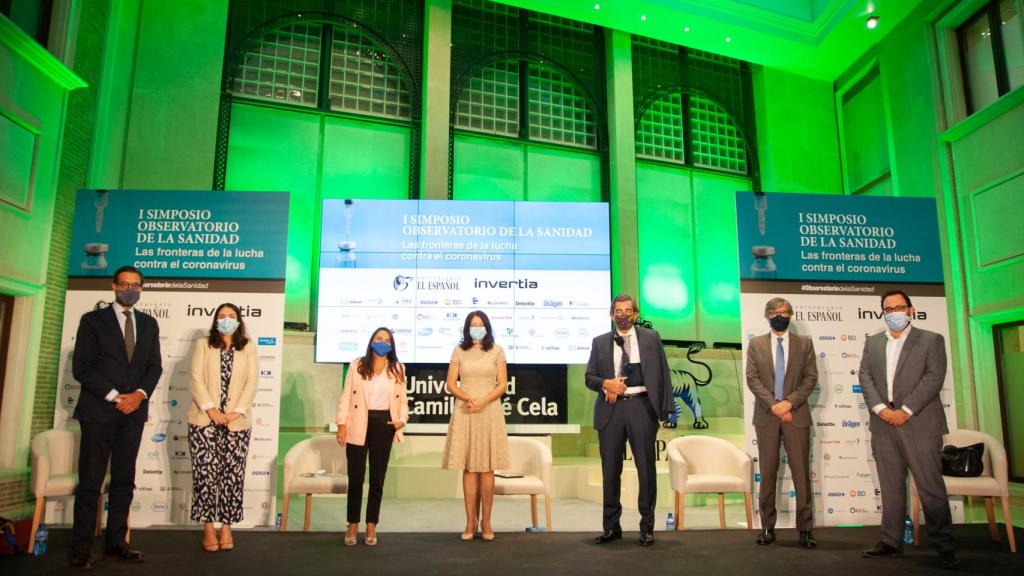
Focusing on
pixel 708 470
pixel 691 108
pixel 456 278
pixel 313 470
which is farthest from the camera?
pixel 691 108

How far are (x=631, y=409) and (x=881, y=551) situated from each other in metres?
1.68

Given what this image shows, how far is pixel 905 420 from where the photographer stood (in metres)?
4.08

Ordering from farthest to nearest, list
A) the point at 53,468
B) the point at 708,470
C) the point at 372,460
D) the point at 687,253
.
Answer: the point at 687,253 < the point at 708,470 < the point at 53,468 < the point at 372,460

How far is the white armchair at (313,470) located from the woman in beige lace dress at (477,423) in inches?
35.4

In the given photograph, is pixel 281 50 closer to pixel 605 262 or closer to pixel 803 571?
pixel 605 262

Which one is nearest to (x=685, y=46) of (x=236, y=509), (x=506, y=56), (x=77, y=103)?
(x=506, y=56)

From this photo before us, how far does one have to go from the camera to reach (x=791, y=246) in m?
5.53

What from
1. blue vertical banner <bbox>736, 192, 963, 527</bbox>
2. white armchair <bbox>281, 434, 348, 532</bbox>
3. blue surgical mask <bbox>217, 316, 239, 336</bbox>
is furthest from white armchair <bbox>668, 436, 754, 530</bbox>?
blue surgical mask <bbox>217, 316, 239, 336</bbox>

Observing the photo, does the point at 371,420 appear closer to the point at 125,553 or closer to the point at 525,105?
the point at 125,553

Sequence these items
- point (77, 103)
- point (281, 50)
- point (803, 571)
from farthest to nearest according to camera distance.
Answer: point (281, 50) → point (77, 103) → point (803, 571)

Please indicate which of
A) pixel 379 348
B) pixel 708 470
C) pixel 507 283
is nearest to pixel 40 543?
pixel 379 348

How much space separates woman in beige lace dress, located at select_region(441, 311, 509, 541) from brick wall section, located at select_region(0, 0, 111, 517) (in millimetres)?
3438

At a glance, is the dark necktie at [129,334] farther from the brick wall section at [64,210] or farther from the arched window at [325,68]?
the arched window at [325,68]

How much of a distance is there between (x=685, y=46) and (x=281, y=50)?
18.2 feet
